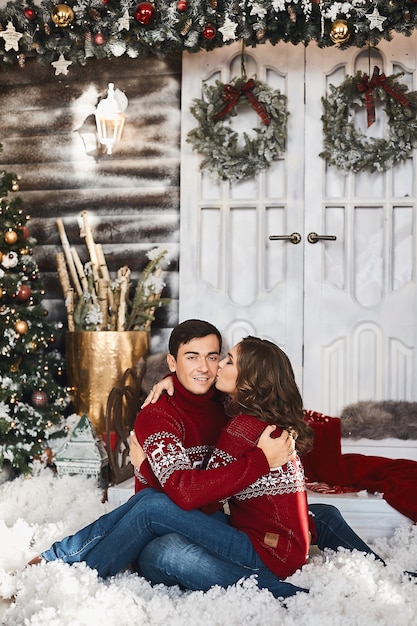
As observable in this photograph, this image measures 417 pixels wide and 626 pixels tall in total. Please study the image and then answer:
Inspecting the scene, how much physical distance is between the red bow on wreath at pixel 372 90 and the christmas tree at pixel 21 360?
6.47ft

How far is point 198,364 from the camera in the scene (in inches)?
97.0

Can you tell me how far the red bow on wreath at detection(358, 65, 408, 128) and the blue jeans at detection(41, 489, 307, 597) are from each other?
8.88 feet

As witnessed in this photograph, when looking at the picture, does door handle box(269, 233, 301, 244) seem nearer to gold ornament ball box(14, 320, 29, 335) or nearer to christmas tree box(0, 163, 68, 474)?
christmas tree box(0, 163, 68, 474)

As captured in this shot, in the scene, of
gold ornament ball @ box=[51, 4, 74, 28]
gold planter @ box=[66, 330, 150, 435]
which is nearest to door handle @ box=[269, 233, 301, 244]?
gold planter @ box=[66, 330, 150, 435]

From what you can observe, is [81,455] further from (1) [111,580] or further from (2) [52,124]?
(2) [52,124]

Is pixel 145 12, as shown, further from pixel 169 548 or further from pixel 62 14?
pixel 169 548

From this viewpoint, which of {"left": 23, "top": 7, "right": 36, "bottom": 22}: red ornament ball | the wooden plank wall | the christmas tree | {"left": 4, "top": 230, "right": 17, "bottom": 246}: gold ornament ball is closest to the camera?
the christmas tree

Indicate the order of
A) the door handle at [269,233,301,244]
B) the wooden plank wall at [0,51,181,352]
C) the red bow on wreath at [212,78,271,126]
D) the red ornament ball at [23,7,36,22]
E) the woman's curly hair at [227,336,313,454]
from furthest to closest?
the wooden plank wall at [0,51,181,352] → the door handle at [269,233,301,244] → the red bow on wreath at [212,78,271,126] → the red ornament ball at [23,7,36,22] → the woman's curly hair at [227,336,313,454]

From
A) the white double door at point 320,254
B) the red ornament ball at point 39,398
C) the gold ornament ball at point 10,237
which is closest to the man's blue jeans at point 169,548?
the red ornament ball at point 39,398

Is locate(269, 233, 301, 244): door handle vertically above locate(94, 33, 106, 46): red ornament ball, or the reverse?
locate(94, 33, 106, 46): red ornament ball

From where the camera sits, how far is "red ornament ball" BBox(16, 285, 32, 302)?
12.9 ft

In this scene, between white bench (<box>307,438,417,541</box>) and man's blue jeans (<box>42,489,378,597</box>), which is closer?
man's blue jeans (<box>42,489,378,597</box>)

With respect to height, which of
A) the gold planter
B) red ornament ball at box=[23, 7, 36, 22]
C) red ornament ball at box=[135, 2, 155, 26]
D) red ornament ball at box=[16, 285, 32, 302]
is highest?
red ornament ball at box=[23, 7, 36, 22]

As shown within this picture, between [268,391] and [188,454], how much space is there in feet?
1.11
